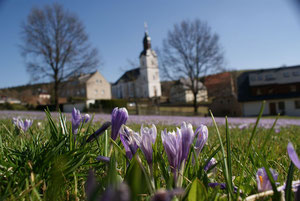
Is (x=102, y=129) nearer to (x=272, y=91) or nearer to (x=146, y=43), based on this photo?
(x=272, y=91)

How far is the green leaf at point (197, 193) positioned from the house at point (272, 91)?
36.3m

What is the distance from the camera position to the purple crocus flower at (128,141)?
2.44 ft

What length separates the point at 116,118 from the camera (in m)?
0.84

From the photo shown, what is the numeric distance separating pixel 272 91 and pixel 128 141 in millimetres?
39643

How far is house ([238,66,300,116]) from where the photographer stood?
33.7m

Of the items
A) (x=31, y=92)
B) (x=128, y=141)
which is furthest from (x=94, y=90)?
(x=128, y=141)

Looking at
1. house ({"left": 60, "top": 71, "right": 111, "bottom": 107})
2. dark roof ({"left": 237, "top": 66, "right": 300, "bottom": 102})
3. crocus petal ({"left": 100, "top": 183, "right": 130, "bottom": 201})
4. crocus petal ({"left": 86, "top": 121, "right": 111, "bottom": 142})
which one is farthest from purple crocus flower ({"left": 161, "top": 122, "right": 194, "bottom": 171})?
house ({"left": 60, "top": 71, "right": 111, "bottom": 107})

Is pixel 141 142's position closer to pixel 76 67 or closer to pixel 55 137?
pixel 55 137

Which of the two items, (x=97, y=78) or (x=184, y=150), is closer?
(x=184, y=150)

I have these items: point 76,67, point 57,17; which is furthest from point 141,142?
point 57,17

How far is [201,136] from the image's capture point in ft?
2.63

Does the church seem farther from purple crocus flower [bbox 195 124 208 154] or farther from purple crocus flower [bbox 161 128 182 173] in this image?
purple crocus flower [bbox 161 128 182 173]

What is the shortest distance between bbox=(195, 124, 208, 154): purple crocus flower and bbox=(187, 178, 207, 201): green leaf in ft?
0.79

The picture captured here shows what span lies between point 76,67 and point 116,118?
25.9 m
